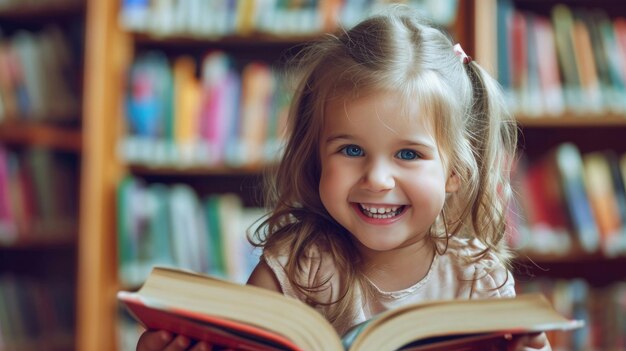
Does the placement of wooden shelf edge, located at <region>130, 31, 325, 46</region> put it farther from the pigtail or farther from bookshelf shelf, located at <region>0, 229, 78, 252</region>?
the pigtail

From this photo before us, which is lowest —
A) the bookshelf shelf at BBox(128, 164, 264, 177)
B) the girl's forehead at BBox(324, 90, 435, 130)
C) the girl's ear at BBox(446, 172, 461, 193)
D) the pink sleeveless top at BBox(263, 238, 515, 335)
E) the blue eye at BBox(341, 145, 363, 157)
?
the bookshelf shelf at BBox(128, 164, 264, 177)

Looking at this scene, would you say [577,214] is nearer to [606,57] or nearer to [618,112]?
[618,112]

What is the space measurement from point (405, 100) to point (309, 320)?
0.98ft

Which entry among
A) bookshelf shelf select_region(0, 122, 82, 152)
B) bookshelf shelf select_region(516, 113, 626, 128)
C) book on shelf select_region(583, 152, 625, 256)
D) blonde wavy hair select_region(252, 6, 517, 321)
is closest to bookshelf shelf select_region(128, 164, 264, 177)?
bookshelf shelf select_region(0, 122, 82, 152)

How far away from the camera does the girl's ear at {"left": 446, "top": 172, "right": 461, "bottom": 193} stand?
1.02 metres

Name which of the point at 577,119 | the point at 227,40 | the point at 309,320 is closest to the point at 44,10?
the point at 227,40

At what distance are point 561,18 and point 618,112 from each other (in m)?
0.32

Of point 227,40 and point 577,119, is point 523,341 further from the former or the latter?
point 227,40

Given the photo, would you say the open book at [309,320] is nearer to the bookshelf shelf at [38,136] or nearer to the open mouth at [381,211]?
the open mouth at [381,211]

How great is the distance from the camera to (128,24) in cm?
236

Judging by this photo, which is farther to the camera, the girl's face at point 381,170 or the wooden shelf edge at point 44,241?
the wooden shelf edge at point 44,241

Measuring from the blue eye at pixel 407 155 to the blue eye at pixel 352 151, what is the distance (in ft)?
0.15

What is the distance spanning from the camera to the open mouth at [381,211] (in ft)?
3.15

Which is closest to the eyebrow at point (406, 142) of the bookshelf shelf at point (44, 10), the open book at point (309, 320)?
the open book at point (309, 320)
